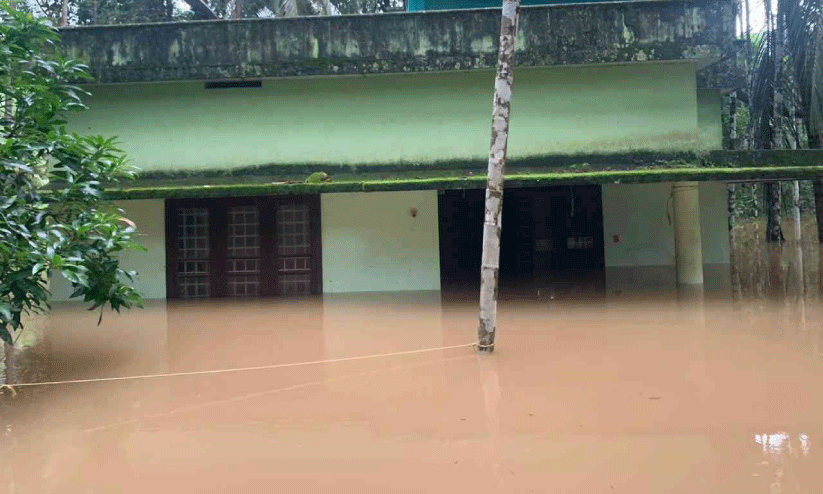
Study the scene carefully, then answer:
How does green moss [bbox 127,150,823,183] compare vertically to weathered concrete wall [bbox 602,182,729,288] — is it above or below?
above

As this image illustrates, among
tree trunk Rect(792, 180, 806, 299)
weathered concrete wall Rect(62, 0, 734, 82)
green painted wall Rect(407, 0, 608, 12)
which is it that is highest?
green painted wall Rect(407, 0, 608, 12)

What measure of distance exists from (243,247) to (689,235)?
772 centimetres

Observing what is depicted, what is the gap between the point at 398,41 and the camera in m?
12.1

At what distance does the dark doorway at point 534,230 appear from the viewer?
16234 mm

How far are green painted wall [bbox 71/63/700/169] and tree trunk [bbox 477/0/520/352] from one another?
189 inches

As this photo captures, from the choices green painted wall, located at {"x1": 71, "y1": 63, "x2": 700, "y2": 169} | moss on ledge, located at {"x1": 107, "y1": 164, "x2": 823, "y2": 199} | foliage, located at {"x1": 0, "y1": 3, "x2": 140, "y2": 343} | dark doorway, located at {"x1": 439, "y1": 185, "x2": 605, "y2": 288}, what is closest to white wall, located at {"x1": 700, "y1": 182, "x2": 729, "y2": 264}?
dark doorway, located at {"x1": 439, "y1": 185, "x2": 605, "y2": 288}

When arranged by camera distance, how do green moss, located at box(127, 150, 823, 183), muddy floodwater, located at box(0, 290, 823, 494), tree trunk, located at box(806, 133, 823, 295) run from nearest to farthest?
muddy floodwater, located at box(0, 290, 823, 494), green moss, located at box(127, 150, 823, 183), tree trunk, located at box(806, 133, 823, 295)

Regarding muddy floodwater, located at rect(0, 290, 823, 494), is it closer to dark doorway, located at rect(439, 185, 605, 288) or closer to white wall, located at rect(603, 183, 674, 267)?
white wall, located at rect(603, 183, 674, 267)

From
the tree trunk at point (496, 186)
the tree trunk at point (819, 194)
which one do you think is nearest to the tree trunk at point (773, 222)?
the tree trunk at point (819, 194)

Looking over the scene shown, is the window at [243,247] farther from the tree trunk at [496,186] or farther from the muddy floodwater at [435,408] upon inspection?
the tree trunk at [496,186]

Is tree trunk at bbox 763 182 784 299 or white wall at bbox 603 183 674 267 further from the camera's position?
tree trunk at bbox 763 182 784 299

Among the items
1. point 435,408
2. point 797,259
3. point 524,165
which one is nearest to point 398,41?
point 524,165

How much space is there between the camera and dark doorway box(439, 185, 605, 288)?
53.3 feet

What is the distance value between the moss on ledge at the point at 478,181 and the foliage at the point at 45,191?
3555 millimetres
